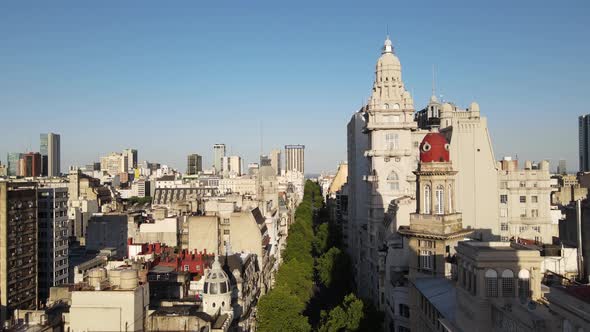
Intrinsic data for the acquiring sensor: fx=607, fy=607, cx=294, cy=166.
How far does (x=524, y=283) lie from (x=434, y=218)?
738 inches

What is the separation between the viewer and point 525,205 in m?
80.3

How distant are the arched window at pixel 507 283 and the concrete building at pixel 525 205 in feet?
161

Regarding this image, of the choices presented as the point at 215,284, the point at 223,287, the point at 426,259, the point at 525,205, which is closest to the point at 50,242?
the point at 215,284

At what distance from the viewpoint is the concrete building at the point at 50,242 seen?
2940 inches

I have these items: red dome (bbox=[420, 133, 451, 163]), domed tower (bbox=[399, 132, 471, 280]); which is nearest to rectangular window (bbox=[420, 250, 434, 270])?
domed tower (bbox=[399, 132, 471, 280])

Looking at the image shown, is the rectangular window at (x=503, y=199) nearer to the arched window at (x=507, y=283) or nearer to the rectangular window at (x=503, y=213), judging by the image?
the rectangular window at (x=503, y=213)

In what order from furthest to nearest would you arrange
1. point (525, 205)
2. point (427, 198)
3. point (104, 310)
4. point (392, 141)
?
point (525, 205) → point (392, 141) → point (427, 198) → point (104, 310)

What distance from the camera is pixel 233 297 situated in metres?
59.3

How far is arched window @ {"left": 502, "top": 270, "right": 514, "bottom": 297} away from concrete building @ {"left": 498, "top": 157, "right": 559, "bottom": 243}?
4916cm

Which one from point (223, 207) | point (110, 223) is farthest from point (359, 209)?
point (110, 223)

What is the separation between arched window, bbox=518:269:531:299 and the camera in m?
33.2

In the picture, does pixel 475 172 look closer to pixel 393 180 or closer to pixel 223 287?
pixel 393 180

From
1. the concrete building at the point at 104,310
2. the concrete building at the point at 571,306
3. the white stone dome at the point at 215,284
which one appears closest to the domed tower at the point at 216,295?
the white stone dome at the point at 215,284

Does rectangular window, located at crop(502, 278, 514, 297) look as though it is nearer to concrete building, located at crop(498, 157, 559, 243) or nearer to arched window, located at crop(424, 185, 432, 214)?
arched window, located at crop(424, 185, 432, 214)
